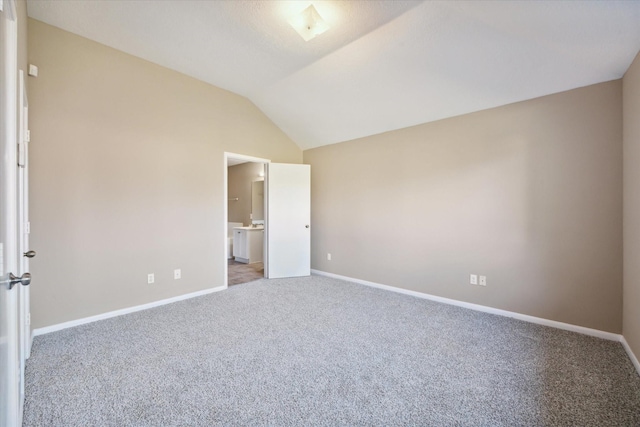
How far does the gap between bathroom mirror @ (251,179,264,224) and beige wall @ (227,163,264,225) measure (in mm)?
199

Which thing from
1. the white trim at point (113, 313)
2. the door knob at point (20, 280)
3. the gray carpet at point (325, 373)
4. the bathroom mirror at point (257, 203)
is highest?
the bathroom mirror at point (257, 203)

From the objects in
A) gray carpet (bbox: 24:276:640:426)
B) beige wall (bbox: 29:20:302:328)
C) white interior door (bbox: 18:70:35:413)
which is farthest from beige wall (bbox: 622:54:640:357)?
beige wall (bbox: 29:20:302:328)

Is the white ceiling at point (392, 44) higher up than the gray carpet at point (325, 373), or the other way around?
the white ceiling at point (392, 44)

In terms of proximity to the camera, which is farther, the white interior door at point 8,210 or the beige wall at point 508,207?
the beige wall at point 508,207

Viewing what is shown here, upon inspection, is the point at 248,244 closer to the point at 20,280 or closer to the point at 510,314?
the point at 510,314

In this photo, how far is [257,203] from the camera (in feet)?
21.7

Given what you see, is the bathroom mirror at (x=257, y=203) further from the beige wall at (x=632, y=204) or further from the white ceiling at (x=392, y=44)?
the beige wall at (x=632, y=204)

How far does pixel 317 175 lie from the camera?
505 cm

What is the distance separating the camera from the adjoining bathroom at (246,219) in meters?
5.80

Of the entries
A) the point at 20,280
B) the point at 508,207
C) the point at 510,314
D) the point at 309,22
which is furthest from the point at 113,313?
the point at 508,207

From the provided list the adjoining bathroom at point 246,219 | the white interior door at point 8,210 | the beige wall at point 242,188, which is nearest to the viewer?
the white interior door at point 8,210

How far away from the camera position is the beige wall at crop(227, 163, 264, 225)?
22.2 feet

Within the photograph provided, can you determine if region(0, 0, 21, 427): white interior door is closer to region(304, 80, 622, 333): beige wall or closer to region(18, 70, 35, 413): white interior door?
region(18, 70, 35, 413): white interior door

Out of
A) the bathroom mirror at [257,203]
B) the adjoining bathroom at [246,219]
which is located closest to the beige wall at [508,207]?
the adjoining bathroom at [246,219]
